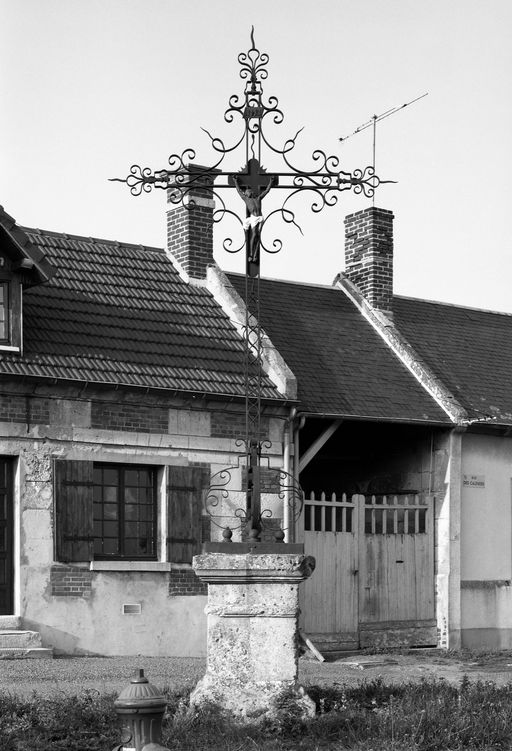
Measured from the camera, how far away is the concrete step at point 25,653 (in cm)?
1502

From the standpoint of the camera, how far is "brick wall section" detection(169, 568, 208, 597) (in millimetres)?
16891

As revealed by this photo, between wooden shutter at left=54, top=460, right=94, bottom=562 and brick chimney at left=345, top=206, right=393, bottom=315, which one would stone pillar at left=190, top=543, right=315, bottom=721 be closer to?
wooden shutter at left=54, top=460, right=94, bottom=562

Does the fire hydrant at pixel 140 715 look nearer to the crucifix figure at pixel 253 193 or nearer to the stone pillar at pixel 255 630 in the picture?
the stone pillar at pixel 255 630

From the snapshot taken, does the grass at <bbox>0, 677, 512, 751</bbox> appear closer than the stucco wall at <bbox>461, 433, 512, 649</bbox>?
Yes

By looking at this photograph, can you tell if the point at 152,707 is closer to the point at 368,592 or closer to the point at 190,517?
the point at 190,517

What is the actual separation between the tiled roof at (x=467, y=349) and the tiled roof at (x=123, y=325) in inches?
169

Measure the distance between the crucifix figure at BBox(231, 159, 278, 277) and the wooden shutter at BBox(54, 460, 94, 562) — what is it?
613 cm

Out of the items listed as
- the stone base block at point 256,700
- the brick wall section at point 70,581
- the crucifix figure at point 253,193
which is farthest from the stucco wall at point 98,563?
the stone base block at point 256,700

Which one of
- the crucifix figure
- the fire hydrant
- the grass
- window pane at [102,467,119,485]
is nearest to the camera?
the fire hydrant

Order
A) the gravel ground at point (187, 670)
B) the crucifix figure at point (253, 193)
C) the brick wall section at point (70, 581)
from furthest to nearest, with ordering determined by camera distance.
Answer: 1. the brick wall section at point (70, 581)
2. the gravel ground at point (187, 670)
3. the crucifix figure at point (253, 193)

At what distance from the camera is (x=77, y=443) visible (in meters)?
16.3

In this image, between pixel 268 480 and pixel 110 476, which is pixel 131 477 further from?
pixel 268 480

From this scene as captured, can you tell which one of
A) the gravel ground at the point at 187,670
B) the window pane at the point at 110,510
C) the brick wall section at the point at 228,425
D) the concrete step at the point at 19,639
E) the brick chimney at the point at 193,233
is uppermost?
the brick chimney at the point at 193,233

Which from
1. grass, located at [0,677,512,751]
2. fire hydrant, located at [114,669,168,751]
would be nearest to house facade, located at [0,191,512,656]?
grass, located at [0,677,512,751]
